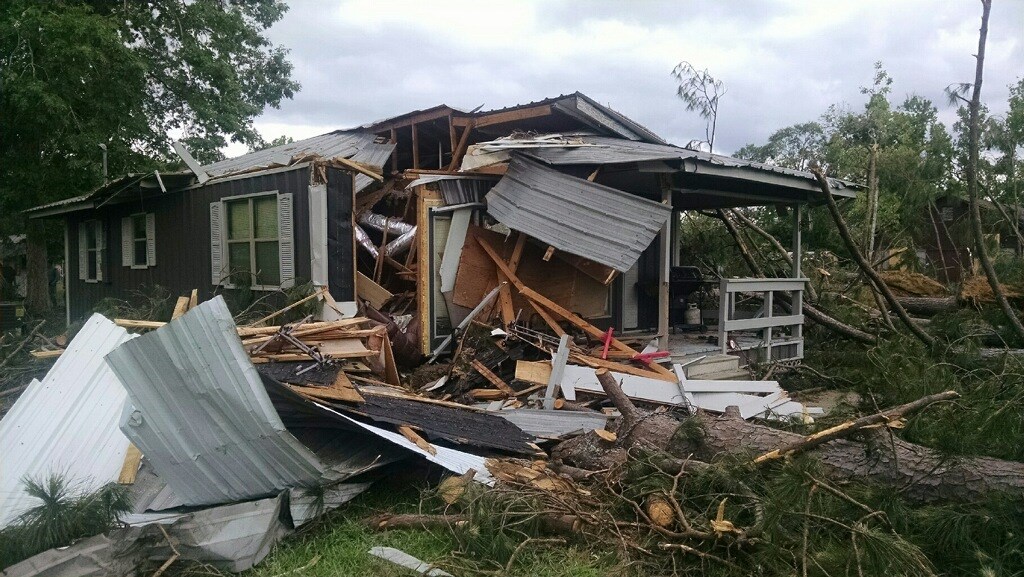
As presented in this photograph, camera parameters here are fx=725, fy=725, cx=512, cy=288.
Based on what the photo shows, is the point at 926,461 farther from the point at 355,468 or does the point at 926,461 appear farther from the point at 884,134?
the point at 884,134

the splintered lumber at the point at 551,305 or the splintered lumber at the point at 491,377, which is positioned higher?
the splintered lumber at the point at 551,305

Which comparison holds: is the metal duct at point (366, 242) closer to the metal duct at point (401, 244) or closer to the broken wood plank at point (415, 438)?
the metal duct at point (401, 244)

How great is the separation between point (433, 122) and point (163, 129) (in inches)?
456

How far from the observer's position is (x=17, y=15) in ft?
46.3

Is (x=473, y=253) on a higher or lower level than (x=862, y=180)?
lower

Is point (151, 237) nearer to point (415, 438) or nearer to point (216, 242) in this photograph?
point (216, 242)

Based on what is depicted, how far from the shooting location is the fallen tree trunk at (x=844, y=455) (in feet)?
14.3

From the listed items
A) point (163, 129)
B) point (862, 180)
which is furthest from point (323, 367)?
point (862, 180)

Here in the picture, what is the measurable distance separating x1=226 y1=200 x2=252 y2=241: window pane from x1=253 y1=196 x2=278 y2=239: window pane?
9.0 inches

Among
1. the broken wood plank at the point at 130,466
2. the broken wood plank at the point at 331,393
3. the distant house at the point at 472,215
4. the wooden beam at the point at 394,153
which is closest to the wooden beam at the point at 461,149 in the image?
the distant house at the point at 472,215

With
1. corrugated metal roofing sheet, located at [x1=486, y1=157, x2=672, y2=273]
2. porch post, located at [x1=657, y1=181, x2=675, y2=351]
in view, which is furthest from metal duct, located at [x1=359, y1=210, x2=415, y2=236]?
porch post, located at [x1=657, y1=181, x2=675, y2=351]

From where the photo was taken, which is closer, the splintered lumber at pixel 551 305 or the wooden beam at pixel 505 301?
the splintered lumber at pixel 551 305

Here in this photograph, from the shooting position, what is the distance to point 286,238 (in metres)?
9.26

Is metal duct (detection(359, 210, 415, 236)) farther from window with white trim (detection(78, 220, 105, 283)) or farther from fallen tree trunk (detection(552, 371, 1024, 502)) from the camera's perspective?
window with white trim (detection(78, 220, 105, 283))
